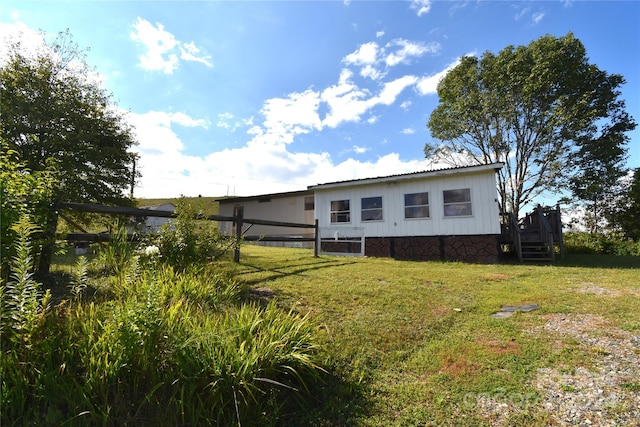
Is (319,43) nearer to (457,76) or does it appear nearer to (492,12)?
(492,12)

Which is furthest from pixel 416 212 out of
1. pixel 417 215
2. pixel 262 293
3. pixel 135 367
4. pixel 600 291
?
pixel 135 367

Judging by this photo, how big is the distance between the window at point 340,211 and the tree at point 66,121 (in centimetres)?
884

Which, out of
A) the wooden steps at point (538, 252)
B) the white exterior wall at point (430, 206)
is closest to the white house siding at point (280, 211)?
the white exterior wall at point (430, 206)

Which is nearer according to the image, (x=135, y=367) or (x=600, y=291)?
(x=135, y=367)

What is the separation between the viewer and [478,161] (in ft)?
57.4

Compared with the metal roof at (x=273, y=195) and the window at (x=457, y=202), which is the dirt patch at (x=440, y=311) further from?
the metal roof at (x=273, y=195)

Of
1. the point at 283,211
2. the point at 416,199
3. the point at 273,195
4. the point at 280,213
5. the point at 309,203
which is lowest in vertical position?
the point at 416,199

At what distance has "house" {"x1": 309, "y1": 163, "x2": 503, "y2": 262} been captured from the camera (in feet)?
32.6

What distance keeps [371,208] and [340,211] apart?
1.51 m

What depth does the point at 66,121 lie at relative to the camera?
1060 centimetres

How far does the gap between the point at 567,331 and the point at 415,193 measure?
27.6 feet

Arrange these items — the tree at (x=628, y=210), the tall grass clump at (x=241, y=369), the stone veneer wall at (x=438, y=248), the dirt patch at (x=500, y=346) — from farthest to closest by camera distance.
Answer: the tree at (x=628, y=210) < the stone veneer wall at (x=438, y=248) < the dirt patch at (x=500, y=346) < the tall grass clump at (x=241, y=369)

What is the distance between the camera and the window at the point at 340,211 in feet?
42.0

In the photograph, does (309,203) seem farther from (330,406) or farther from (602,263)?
(330,406)
